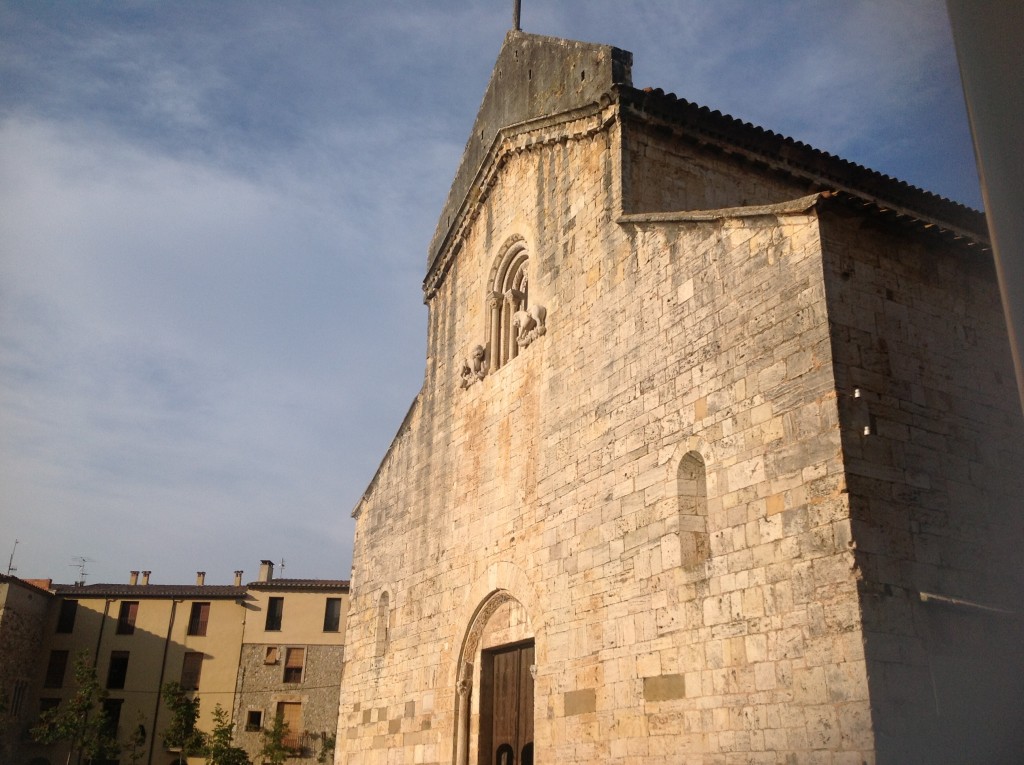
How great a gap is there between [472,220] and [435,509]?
4.51m

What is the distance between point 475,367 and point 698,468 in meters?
5.31

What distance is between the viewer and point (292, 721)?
105 feet

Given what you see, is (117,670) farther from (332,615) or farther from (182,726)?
(332,615)

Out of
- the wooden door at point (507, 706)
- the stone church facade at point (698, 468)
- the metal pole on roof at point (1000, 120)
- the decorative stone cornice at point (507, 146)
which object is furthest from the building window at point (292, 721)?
the metal pole on roof at point (1000, 120)

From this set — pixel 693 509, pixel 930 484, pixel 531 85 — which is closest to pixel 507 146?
pixel 531 85

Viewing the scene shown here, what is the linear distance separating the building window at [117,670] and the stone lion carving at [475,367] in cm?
2567

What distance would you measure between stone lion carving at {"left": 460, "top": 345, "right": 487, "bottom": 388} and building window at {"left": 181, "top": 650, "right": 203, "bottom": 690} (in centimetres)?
2431

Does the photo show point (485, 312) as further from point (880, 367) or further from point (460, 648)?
point (880, 367)

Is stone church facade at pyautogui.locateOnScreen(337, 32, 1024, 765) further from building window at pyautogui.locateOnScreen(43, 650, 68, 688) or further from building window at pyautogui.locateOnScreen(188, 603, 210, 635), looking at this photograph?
building window at pyautogui.locateOnScreen(43, 650, 68, 688)

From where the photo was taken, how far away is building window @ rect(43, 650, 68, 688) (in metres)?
32.7

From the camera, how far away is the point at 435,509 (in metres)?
13.4

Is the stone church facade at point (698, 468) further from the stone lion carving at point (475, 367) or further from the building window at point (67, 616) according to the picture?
the building window at point (67, 616)

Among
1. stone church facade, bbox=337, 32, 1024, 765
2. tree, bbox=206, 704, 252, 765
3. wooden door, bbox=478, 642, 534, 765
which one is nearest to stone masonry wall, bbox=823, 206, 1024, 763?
stone church facade, bbox=337, 32, 1024, 765

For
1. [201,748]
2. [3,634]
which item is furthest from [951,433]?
[3,634]
